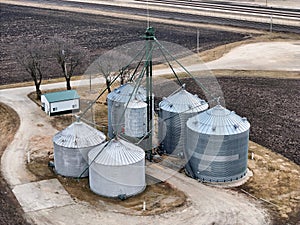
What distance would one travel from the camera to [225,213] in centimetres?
3478

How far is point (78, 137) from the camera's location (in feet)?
129

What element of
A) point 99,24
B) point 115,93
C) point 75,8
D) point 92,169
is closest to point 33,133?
point 115,93

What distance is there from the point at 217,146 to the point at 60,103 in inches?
842

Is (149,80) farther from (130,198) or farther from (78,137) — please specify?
(130,198)

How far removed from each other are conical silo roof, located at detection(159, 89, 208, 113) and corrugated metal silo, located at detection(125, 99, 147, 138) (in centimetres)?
172

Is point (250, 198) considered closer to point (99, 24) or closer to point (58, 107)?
point (58, 107)

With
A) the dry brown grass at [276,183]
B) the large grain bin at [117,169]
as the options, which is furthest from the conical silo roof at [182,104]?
the large grain bin at [117,169]

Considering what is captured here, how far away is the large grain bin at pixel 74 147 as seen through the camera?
128 ft

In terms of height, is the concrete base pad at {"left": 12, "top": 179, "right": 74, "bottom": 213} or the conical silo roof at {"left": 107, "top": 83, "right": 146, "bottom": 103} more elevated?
the conical silo roof at {"left": 107, "top": 83, "right": 146, "bottom": 103}

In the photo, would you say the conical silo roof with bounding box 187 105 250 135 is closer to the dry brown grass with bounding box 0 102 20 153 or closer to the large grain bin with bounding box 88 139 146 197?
the large grain bin with bounding box 88 139 146 197

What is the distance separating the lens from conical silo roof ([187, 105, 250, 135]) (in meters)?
37.9

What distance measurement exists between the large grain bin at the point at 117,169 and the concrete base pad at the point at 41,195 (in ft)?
8.12

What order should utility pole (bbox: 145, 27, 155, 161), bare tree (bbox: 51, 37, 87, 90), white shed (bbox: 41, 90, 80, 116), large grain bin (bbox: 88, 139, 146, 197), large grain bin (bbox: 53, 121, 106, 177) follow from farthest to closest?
bare tree (bbox: 51, 37, 87, 90)
white shed (bbox: 41, 90, 80, 116)
utility pole (bbox: 145, 27, 155, 161)
large grain bin (bbox: 53, 121, 106, 177)
large grain bin (bbox: 88, 139, 146, 197)

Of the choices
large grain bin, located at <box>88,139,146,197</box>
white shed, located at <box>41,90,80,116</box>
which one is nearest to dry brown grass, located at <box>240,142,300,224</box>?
large grain bin, located at <box>88,139,146,197</box>
